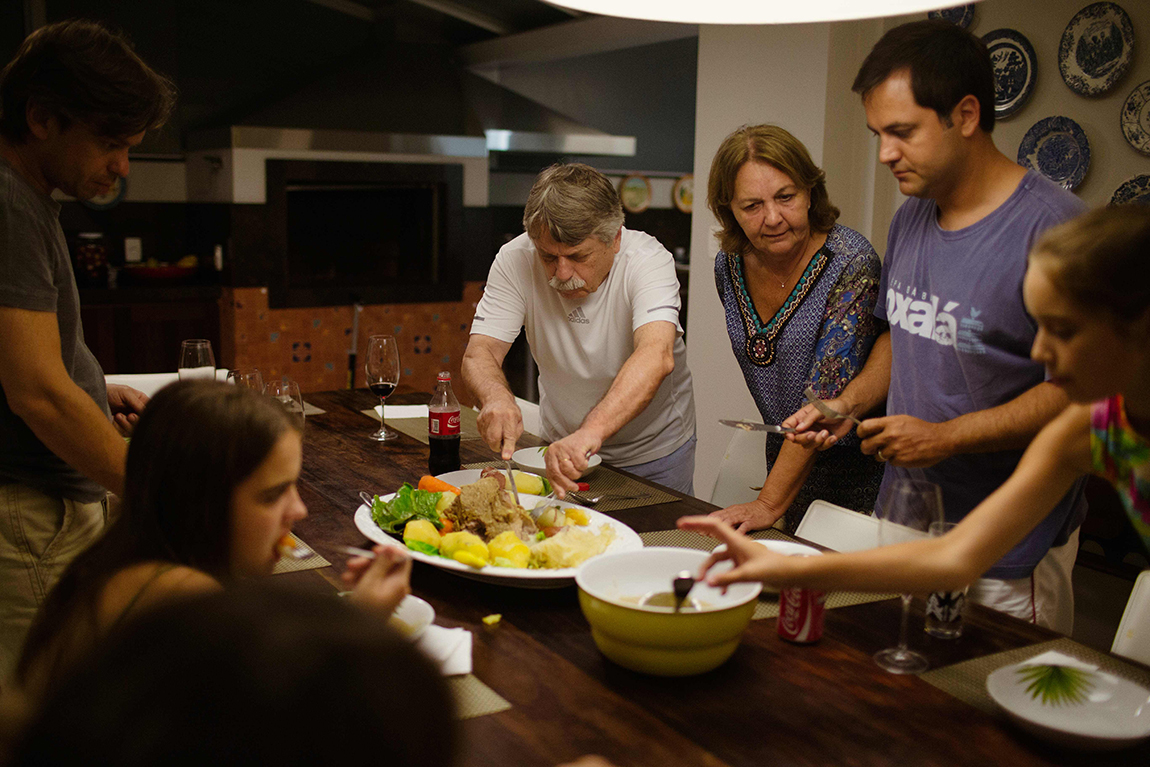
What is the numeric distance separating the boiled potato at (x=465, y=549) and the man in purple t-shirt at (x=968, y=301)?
0.74m

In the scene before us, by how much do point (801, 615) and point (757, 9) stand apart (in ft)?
2.70

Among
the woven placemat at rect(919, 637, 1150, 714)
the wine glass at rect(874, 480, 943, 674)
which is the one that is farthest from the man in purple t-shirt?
the wine glass at rect(874, 480, 943, 674)

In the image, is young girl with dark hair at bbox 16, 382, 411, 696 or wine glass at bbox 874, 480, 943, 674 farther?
wine glass at bbox 874, 480, 943, 674

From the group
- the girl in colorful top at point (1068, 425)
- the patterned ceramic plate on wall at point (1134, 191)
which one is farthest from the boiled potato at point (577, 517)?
the patterned ceramic plate on wall at point (1134, 191)

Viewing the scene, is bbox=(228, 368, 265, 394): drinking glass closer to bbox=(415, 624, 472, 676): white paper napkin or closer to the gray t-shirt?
the gray t-shirt

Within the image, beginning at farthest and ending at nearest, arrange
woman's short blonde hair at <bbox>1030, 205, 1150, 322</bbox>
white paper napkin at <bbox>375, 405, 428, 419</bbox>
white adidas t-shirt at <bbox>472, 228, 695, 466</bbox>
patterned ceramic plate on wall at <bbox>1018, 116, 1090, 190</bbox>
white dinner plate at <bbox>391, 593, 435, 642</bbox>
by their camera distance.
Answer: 1. patterned ceramic plate on wall at <bbox>1018, 116, 1090, 190</bbox>
2. white paper napkin at <bbox>375, 405, 428, 419</bbox>
3. white adidas t-shirt at <bbox>472, 228, 695, 466</bbox>
4. white dinner plate at <bbox>391, 593, 435, 642</bbox>
5. woman's short blonde hair at <bbox>1030, 205, 1150, 322</bbox>

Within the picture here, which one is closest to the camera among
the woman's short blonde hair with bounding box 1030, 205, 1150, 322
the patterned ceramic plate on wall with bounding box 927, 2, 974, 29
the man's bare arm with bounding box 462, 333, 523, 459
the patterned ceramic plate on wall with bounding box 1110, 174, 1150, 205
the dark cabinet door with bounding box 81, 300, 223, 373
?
the woman's short blonde hair with bounding box 1030, 205, 1150, 322

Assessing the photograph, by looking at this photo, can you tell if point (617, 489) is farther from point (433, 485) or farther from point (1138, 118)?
point (1138, 118)

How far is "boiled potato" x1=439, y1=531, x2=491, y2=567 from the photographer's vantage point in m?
1.48

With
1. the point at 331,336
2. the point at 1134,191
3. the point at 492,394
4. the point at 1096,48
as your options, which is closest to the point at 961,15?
the point at 1096,48

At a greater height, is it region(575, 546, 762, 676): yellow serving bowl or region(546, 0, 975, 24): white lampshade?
region(546, 0, 975, 24): white lampshade

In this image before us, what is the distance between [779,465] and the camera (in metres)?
2.03

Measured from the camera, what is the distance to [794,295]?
2146 millimetres

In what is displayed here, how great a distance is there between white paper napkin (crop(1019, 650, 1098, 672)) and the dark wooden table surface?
0.08m
